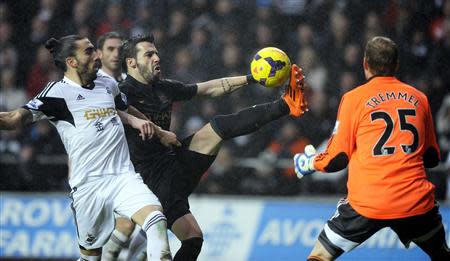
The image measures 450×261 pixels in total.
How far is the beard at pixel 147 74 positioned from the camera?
6637 millimetres

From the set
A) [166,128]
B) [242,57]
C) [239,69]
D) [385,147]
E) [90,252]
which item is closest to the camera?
[385,147]

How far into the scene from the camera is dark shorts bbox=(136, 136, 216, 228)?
660 cm

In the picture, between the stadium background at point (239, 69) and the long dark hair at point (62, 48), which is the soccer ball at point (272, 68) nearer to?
the long dark hair at point (62, 48)

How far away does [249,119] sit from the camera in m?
6.46

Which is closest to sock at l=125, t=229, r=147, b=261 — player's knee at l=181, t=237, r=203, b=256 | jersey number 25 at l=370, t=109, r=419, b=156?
player's knee at l=181, t=237, r=203, b=256

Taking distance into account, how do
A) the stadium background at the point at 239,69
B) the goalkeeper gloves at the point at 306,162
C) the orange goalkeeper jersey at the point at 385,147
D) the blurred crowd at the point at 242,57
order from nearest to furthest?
the orange goalkeeper jersey at the point at 385,147 < the goalkeeper gloves at the point at 306,162 < the stadium background at the point at 239,69 < the blurred crowd at the point at 242,57

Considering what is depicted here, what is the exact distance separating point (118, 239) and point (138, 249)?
20 centimetres

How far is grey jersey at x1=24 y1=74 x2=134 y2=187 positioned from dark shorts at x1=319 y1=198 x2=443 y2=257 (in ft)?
5.02

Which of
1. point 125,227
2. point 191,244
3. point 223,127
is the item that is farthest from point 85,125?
point 125,227

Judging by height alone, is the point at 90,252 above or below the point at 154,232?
below

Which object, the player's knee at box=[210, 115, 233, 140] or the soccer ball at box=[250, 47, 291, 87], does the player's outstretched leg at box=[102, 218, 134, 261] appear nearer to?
the player's knee at box=[210, 115, 233, 140]

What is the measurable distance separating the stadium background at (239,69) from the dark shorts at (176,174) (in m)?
2.61

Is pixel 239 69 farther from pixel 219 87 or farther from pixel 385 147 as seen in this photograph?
pixel 385 147

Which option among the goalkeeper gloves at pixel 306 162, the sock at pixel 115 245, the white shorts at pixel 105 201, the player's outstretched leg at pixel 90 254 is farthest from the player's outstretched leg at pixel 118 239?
the goalkeeper gloves at pixel 306 162
